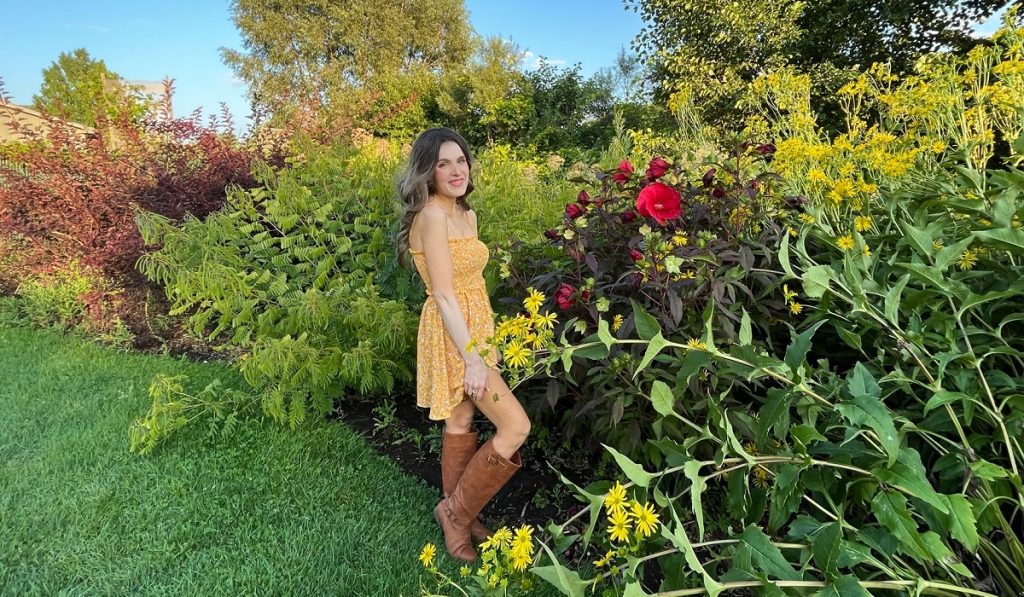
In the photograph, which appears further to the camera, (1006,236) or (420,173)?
(420,173)

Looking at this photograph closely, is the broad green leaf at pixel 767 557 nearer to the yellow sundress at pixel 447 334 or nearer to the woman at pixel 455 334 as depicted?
the woman at pixel 455 334

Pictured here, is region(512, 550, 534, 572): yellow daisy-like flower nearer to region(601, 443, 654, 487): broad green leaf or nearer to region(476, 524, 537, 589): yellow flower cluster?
region(476, 524, 537, 589): yellow flower cluster

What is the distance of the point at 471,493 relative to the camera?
197 centimetres

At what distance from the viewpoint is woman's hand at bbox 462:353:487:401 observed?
1.82m

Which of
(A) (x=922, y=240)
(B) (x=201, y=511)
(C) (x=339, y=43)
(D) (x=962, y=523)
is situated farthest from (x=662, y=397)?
(C) (x=339, y=43)

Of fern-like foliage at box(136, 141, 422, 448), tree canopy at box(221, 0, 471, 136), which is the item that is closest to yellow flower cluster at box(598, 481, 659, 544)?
fern-like foliage at box(136, 141, 422, 448)

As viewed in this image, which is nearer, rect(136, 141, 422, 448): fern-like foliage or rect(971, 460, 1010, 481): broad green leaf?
rect(971, 460, 1010, 481): broad green leaf

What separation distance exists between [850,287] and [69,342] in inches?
216

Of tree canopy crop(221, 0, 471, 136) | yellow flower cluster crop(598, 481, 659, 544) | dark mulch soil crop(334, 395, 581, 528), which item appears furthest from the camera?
tree canopy crop(221, 0, 471, 136)

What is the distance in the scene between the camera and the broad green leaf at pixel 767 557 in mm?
858

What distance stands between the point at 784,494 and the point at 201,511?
7.33 ft

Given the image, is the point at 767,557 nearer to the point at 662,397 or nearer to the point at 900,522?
the point at 900,522

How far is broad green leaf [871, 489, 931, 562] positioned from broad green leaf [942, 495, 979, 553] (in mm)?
54

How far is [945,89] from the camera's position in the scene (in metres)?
1.78
